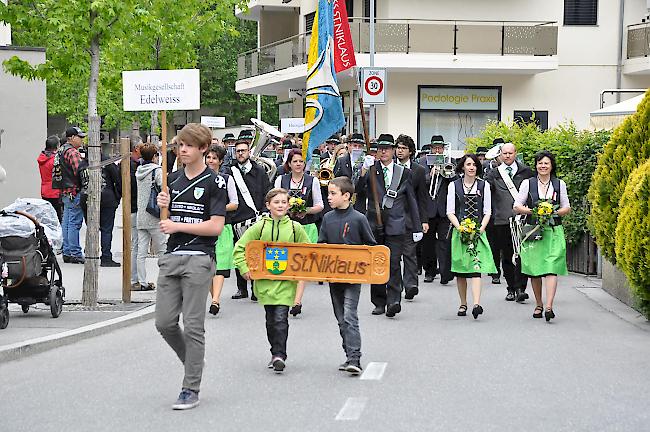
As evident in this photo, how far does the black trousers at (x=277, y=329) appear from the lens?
9570mm

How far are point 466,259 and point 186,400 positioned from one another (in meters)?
5.85

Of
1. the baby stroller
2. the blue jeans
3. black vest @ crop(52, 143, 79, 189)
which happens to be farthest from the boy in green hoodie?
the blue jeans

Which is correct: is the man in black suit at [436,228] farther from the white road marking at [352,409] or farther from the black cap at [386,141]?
the white road marking at [352,409]

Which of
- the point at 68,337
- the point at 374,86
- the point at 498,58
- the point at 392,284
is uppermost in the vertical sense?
the point at 498,58

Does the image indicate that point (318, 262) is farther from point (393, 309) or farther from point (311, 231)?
point (311, 231)

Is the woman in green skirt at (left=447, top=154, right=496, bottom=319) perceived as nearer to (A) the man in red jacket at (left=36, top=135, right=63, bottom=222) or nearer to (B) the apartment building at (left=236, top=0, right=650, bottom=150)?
(A) the man in red jacket at (left=36, top=135, right=63, bottom=222)

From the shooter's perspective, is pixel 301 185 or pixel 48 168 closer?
pixel 301 185

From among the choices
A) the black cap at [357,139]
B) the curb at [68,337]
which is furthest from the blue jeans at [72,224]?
the curb at [68,337]

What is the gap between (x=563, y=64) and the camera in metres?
39.1

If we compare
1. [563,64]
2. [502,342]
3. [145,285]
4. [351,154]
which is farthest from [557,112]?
[502,342]

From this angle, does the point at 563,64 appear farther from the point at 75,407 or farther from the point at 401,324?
the point at 75,407

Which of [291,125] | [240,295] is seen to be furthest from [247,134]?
[291,125]

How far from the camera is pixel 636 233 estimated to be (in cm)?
1218

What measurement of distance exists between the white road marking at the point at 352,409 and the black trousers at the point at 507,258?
700cm
